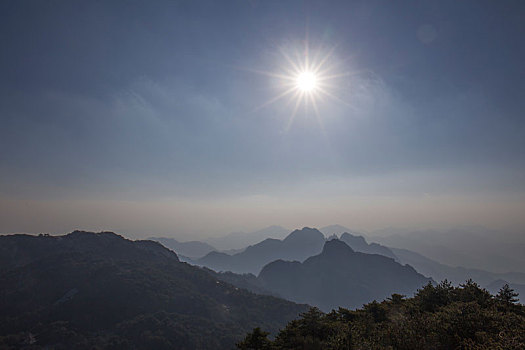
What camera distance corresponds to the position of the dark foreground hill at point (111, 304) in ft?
293

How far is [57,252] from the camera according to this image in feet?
544

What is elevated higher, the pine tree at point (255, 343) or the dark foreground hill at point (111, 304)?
the pine tree at point (255, 343)

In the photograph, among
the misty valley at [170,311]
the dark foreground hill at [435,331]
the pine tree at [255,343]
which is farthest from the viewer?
the pine tree at [255,343]

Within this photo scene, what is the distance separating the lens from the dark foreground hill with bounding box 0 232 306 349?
89250 mm

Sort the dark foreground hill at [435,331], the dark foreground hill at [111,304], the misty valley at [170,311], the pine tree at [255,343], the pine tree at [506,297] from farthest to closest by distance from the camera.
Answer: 1. the dark foreground hill at [111,304]
2. the pine tree at [506,297]
3. the pine tree at [255,343]
4. the misty valley at [170,311]
5. the dark foreground hill at [435,331]

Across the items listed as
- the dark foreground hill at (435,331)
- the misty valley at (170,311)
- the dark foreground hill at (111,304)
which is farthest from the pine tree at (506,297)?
the dark foreground hill at (111,304)

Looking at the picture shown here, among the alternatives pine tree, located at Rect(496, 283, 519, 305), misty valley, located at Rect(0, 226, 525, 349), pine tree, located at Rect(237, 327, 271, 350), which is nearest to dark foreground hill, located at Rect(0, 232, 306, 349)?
misty valley, located at Rect(0, 226, 525, 349)

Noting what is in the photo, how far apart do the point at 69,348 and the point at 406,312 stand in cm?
11157

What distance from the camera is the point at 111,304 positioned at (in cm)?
11569

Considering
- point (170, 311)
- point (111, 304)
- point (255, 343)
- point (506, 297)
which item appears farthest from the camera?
point (170, 311)

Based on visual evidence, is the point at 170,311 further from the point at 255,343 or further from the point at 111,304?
the point at 255,343

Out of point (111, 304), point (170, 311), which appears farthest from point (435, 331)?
point (111, 304)

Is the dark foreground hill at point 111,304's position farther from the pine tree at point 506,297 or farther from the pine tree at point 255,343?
the pine tree at point 506,297

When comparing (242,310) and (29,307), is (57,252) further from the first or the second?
(242,310)
